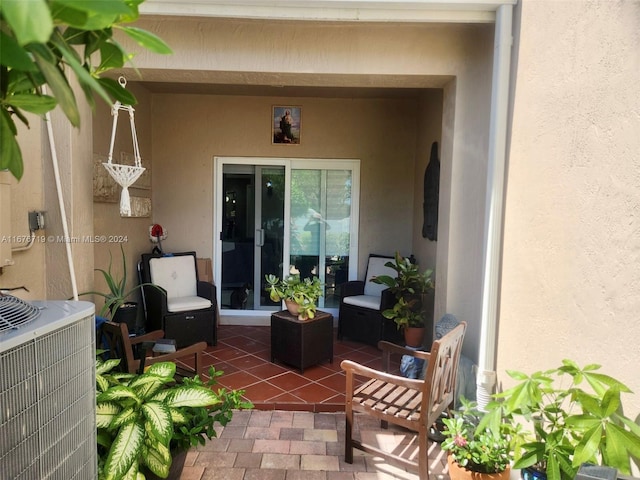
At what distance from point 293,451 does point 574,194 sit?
6.69 ft

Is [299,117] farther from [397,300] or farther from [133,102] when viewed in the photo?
[133,102]

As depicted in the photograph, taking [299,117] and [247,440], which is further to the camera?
[299,117]

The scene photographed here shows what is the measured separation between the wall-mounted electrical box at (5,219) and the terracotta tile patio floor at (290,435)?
5.09 feet

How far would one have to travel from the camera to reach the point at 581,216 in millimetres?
1515

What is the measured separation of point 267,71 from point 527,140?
1.67m

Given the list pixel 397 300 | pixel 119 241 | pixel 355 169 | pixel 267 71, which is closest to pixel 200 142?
pixel 119 241

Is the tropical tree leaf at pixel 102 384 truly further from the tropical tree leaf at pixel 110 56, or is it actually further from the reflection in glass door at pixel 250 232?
the reflection in glass door at pixel 250 232

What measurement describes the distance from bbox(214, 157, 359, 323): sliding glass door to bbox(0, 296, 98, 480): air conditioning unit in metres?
3.47

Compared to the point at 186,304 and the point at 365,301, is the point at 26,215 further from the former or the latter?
the point at 365,301

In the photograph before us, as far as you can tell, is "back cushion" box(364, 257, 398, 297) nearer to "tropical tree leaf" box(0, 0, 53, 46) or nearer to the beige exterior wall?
the beige exterior wall

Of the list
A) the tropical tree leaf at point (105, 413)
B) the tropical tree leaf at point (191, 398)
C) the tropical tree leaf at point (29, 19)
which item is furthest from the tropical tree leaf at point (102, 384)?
the tropical tree leaf at point (29, 19)

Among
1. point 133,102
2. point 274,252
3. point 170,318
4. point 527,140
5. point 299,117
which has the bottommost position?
point 170,318

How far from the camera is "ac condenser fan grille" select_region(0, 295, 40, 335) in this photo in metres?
1.01

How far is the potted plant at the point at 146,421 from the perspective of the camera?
149cm
